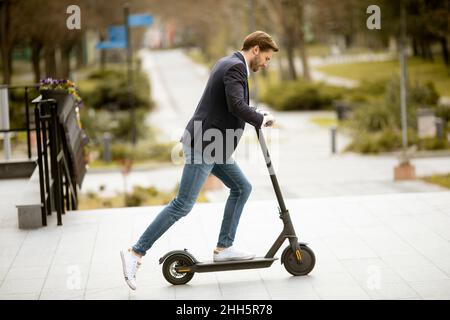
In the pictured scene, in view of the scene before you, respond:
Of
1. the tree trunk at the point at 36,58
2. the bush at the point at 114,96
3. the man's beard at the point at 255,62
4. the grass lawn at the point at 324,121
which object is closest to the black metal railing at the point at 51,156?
the man's beard at the point at 255,62

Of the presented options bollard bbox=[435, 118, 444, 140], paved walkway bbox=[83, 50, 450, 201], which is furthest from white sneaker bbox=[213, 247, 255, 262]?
bollard bbox=[435, 118, 444, 140]

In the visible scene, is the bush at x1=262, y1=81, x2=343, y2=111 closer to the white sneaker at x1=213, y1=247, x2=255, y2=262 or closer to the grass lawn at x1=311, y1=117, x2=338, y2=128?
the grass lawn at x1=311, y1=117, x2=338, y2=128

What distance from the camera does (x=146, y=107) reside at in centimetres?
3791

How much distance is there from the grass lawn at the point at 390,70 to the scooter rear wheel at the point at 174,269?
1565 inches

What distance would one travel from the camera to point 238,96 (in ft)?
19.9

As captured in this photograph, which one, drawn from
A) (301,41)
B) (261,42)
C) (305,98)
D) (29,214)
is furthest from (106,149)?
(301,41)

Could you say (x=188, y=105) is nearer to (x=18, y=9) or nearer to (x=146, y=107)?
(x=146, y=107)

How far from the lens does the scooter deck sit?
250 inches

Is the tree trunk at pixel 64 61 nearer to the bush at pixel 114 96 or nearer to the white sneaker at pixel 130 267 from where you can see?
the bush at pixel 114 96

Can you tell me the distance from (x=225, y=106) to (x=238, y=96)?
19 cm

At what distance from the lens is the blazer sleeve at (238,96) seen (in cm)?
605

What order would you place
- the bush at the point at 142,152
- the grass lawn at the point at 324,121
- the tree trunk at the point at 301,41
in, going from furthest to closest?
the tree trunk at the point at 301,41, the grass lawn at the point at 324,121, the bush at the point at 142,152

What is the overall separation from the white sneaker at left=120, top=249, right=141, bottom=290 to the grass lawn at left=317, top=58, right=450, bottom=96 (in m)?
39.9

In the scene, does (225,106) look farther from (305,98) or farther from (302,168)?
(305,98)
